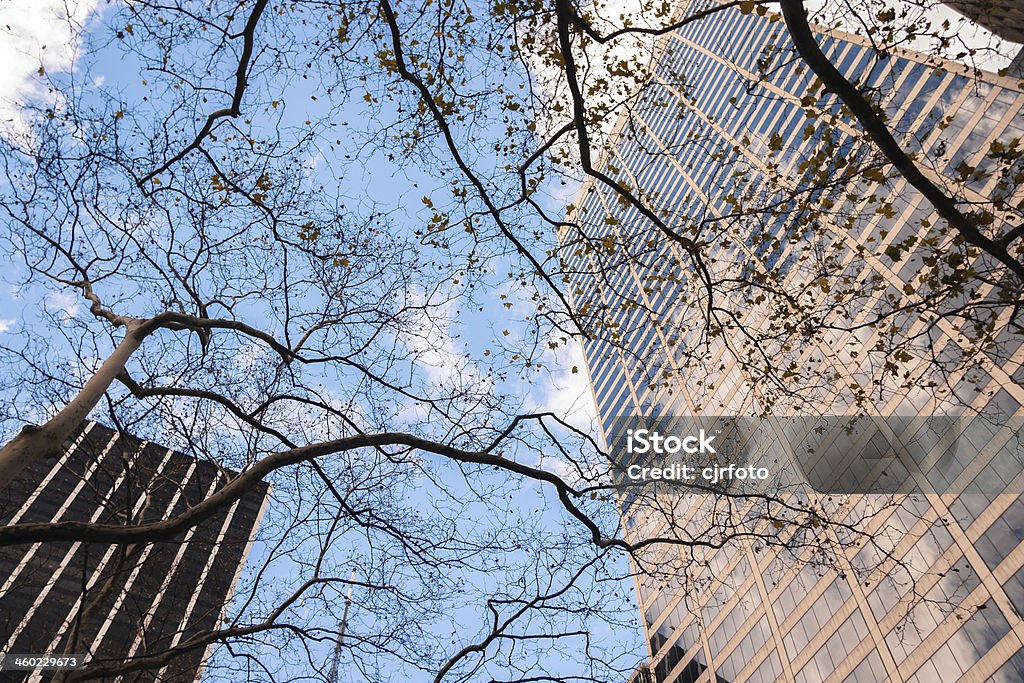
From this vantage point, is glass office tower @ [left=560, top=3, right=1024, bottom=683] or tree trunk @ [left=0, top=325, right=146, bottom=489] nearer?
tree trunk @ [left=0, top=325, right=146, bottom=489]

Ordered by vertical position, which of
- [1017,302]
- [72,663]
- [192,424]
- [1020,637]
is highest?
[1020,637]

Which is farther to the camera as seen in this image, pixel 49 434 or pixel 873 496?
pixel 873 496

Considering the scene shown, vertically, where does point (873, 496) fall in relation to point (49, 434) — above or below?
above

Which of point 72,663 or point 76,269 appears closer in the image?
point 72,663

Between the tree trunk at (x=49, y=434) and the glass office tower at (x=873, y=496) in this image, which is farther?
the glass office tower at (x=873, y=496)

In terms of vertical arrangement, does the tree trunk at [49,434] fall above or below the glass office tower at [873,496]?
below

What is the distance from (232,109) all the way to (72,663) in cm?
616

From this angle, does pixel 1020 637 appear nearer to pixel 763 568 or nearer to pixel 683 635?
pixel 763 568

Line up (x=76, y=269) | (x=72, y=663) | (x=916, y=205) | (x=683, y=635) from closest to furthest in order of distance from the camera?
(x=72, y=663)
(x=76, y=269)
(x=916, y=205)
(x=683, y=635)

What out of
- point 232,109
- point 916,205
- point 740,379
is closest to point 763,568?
point 740,379

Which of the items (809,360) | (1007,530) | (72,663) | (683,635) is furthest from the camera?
(683,635)

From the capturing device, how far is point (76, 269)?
7902 mm

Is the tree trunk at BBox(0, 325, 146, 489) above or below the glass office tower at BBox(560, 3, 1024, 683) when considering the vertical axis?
below

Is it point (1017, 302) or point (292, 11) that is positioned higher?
point (292, 11)
